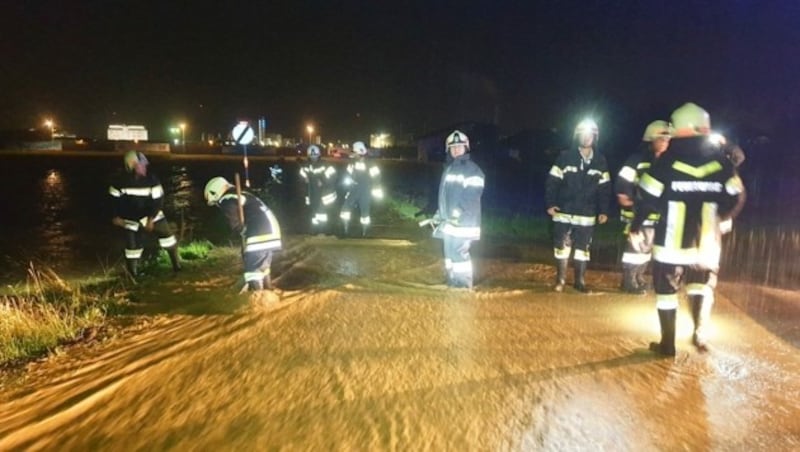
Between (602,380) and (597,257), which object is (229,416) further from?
(597,257)

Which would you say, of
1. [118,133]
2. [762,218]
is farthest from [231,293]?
[118,133]

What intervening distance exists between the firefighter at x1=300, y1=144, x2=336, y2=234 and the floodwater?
16.4 feet

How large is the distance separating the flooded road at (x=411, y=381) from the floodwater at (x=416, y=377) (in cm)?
1

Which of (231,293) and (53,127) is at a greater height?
(53,127)

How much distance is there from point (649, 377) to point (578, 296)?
2344mm

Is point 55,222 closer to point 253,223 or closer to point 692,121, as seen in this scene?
point 253,223

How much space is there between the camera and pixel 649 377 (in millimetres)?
3994

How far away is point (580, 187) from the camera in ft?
21.2

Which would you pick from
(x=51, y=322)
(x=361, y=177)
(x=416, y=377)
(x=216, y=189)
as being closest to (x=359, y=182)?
(x=361, y=177)

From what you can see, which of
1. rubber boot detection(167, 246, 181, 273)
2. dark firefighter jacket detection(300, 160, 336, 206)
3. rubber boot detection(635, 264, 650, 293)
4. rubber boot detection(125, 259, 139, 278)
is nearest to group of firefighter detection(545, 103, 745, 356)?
rubber boot detection(635, 264, 650, 293)

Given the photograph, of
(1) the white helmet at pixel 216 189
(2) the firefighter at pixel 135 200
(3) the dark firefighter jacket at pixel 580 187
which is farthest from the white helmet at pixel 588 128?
(2) the firefighter at pixel 135 200

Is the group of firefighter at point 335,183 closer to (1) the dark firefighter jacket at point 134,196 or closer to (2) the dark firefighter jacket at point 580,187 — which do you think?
(1) the dark firefighter jacket at point 134,196

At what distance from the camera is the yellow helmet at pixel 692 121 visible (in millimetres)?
4277

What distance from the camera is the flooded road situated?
3283mm
